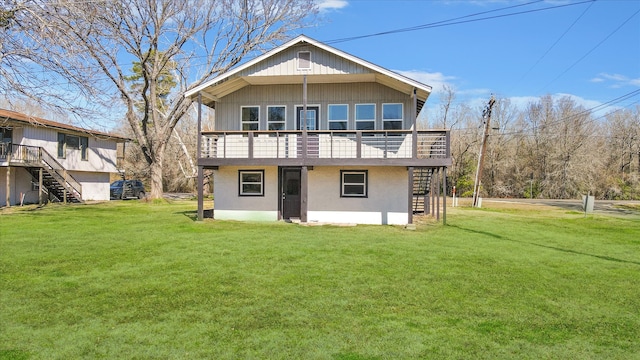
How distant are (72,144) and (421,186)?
24.8m

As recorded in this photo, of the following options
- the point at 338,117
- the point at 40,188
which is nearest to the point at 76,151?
the point at 40,188

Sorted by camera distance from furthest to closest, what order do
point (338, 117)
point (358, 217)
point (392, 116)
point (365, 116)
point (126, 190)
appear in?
1. point (126, 190)
2. point (338, 117)
3. point (365, 116)
4. point (392, 116)
5. point (358, 217)

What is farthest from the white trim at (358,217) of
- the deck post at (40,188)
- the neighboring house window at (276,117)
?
the deck post at (40,188)

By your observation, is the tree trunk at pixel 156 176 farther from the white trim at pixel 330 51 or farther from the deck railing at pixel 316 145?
the white trim at pixel 330 51

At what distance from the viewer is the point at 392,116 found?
1816 centimetres

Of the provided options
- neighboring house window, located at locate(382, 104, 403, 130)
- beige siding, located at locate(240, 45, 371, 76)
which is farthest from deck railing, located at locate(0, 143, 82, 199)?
neighboring house window, located at locate(382, 104, 403, 130)

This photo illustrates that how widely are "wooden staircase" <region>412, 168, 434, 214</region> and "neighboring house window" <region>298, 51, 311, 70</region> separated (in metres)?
6.84

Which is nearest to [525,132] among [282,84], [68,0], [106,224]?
[282,84]

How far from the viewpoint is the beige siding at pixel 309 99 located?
1822 centimetres

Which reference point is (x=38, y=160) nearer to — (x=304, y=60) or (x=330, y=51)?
(x=304, y=60)

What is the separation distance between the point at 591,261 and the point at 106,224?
15936 mm

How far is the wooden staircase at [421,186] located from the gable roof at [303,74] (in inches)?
138

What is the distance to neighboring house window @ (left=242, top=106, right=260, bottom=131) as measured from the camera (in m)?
18.9

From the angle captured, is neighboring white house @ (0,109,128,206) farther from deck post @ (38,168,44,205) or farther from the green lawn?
the green lawn
